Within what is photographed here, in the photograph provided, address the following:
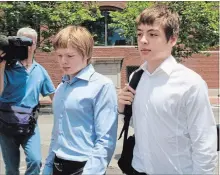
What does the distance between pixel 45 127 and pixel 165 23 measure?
26.5ft

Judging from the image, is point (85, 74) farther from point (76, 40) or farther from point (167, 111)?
point (167, 111)

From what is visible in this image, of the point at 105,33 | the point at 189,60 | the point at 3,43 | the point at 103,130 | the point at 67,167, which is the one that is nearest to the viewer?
the point at 103,130

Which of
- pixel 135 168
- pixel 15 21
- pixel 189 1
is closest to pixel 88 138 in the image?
pixel 135 168

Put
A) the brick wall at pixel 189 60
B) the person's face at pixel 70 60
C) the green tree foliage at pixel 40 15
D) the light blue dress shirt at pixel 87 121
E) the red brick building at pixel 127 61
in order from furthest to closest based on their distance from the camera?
the brick wall at pixel 189 60 < the red brick building at pixel 127 61 < the green tree foliage at pixel 40 15 < the person's face at pixel 70 60 < the light blue dress shirt at pixel 87 121

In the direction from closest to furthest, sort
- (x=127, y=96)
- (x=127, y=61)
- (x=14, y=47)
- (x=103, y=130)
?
(x=127, y=96) → (x=103, y=130) → (x=14, y=47) → (x=127, y=61)

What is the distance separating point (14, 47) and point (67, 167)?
1468mm

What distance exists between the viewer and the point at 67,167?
259 centimetres

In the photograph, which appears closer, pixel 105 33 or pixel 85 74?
pixel 85 74

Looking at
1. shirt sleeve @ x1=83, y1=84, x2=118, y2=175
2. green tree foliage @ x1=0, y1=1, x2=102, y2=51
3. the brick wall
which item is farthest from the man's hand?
the brick wall

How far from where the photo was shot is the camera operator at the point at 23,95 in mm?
3906

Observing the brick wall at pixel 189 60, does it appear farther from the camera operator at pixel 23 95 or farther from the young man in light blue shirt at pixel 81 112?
the young man in light blue shirt at pixel 81 112

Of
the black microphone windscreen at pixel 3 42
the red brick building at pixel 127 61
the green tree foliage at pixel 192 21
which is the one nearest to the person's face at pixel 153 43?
the black microphone windscreen at pixel 3 42

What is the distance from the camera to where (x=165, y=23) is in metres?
2.26

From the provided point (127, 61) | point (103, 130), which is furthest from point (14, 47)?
point (127, 61)
